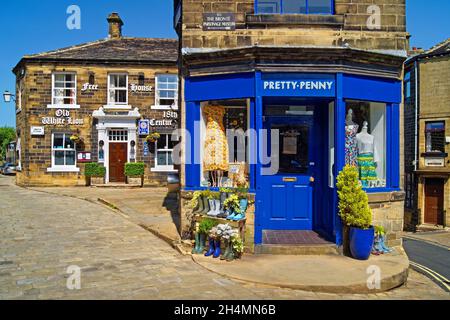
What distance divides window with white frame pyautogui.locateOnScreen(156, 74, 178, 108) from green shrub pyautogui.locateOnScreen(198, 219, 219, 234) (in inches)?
641

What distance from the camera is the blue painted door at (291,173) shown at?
843cm

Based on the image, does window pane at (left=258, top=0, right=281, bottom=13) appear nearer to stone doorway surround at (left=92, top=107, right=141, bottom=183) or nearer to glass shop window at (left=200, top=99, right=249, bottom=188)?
glass shop window at (left=200, top=99, right=249, bottom=188)

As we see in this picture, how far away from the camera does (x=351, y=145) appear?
809 cm

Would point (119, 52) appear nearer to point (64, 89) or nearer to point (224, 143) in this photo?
point (64, 89)

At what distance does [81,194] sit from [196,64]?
12.1 meters

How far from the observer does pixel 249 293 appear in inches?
215

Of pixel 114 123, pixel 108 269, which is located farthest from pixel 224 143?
pixel 114 123

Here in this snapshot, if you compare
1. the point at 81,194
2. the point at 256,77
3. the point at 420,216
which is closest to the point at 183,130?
the point at 256,77

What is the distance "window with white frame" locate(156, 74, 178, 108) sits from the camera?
2291 cm

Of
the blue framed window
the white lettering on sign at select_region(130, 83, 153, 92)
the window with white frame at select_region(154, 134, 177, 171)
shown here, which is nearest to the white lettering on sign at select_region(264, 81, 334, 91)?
the blue framed window

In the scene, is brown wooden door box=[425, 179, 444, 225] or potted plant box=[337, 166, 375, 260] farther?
brown wooden door box=[425, 179, 444, 225]
